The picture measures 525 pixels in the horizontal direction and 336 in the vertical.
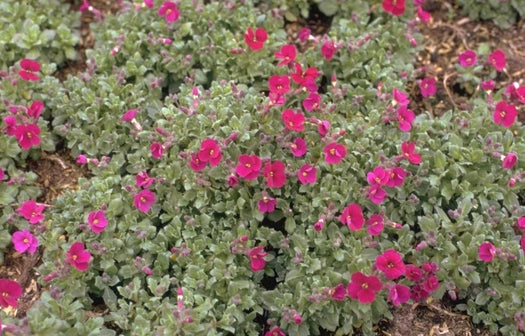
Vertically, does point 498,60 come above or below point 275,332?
above

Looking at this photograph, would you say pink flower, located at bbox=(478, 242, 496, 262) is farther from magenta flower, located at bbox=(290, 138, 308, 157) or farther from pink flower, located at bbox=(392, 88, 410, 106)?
magenta flower, located at bbox=(290, 138, 308, 157)

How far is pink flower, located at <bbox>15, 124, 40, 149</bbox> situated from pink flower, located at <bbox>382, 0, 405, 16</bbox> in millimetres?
2808

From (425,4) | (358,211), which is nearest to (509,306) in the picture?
(358,211)

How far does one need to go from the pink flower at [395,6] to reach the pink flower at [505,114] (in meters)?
1.11

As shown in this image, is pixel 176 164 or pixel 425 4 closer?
pixel 176 164

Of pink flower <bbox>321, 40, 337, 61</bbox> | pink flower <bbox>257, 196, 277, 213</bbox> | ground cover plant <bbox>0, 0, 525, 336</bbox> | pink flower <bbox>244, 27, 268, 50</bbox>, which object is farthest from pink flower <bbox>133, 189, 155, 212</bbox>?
pink flower <bbox>321, 40, 337, 61</bbox>

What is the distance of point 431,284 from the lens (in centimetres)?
408

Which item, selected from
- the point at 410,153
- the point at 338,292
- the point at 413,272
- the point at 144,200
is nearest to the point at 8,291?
the point at 144,200

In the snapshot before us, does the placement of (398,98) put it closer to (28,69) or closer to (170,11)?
(170,11)

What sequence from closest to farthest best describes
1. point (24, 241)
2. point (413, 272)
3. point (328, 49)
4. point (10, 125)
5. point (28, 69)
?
1. point (413, 272)
2. point (24, 241)
3. point (10, 125)
4. point (28, 69)
5. point (328, 49)

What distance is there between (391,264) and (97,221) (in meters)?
1.80

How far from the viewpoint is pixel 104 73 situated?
5.09 meters

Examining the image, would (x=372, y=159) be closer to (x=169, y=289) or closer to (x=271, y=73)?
(x=271, y=73)

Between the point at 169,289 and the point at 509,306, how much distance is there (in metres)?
2.14
